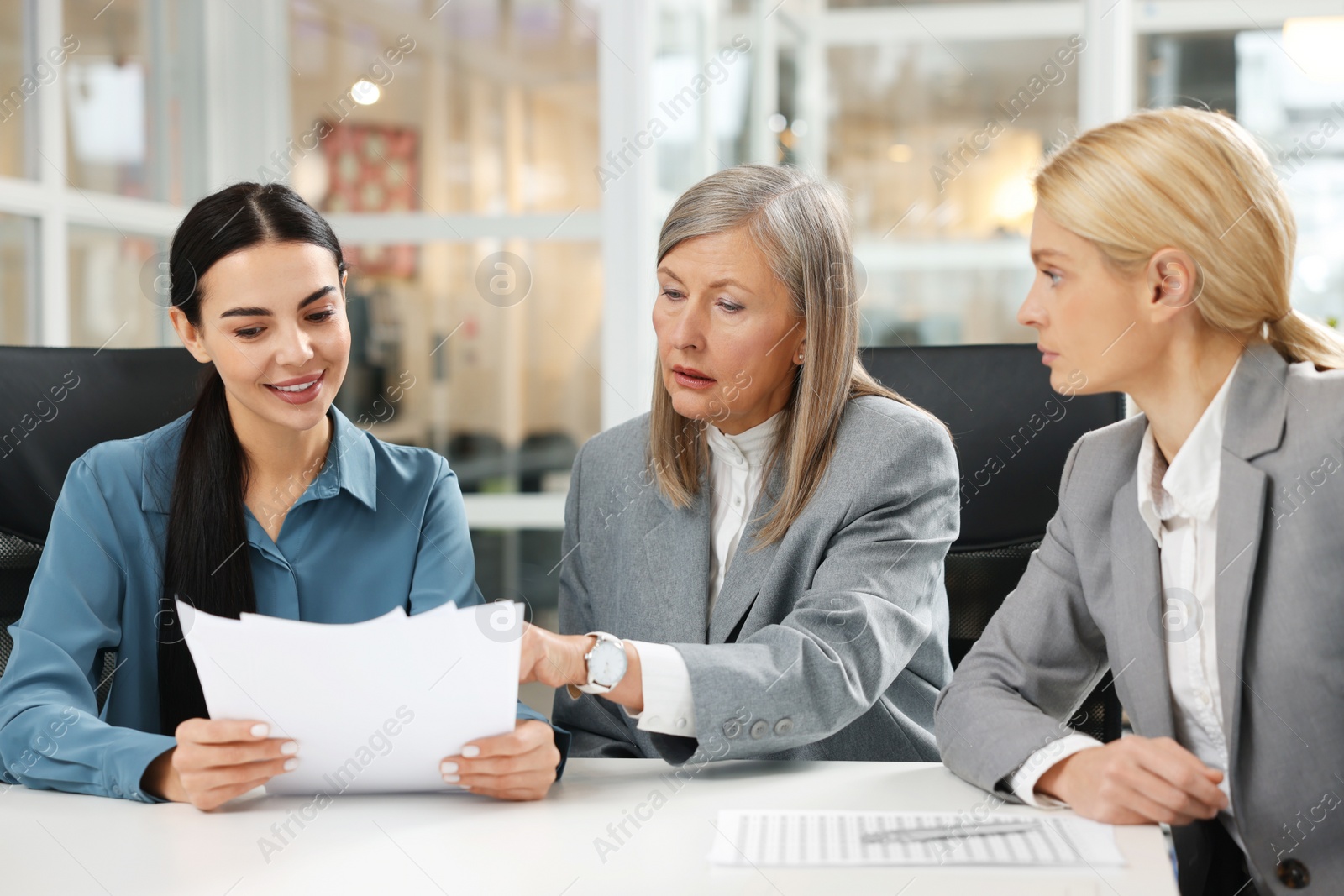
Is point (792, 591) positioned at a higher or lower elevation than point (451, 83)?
lower

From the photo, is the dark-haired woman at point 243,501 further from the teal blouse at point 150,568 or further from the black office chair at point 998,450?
the black office chair at point 998,450

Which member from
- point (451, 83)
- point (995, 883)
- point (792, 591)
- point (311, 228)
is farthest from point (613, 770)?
point (451, 83)

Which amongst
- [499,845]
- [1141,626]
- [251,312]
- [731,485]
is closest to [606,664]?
[499,845]

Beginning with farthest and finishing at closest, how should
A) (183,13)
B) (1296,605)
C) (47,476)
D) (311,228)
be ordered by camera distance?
1. (183,13)
2. (47,476)
3. (311,228)
4. (1296,605)

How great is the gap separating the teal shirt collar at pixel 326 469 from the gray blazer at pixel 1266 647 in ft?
2.76

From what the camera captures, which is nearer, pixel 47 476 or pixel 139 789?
pixel 139 789

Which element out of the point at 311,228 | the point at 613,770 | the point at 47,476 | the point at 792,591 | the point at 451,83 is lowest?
the point at 613,770

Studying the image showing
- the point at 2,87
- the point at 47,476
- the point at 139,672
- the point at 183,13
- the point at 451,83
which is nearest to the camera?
the point at 139,672

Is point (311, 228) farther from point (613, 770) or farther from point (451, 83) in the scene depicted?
point (451, 83)

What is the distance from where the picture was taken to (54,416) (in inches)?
68.8

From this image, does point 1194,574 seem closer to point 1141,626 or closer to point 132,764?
point 1141,626

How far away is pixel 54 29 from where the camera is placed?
2.94m

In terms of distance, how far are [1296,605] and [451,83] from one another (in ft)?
10.8

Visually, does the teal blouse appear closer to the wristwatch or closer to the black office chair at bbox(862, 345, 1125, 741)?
the wristwatch
